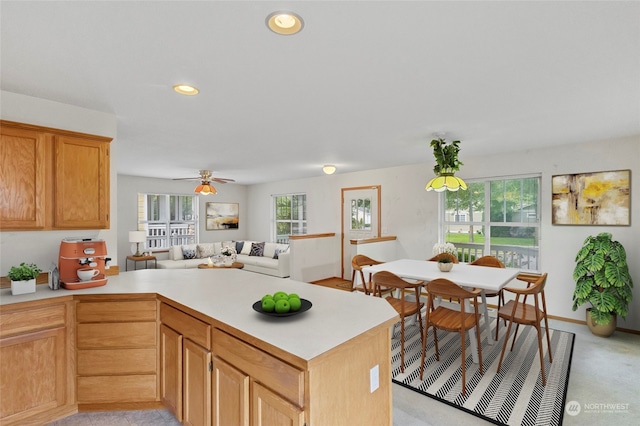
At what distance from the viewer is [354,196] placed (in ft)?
21.5

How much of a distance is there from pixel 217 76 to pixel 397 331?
3.37 meters

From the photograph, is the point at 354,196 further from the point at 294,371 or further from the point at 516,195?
the point at 294,371

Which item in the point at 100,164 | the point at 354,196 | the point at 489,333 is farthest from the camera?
the point at 354,196

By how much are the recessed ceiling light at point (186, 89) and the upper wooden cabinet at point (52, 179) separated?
0.92 meters

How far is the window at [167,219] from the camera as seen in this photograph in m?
7.34

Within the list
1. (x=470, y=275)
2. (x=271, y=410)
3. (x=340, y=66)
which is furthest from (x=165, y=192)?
(x=271, y=410)

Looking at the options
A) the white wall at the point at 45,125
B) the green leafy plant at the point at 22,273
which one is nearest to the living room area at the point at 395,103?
the white wall at the point at 45,125

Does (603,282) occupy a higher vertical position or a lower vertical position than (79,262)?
lower

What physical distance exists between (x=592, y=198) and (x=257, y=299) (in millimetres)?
4271

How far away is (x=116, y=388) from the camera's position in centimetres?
220

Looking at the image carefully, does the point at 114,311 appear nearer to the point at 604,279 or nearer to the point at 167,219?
the point at 604,279

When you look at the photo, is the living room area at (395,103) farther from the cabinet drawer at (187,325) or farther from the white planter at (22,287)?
the cabinet drawer at (187,325)

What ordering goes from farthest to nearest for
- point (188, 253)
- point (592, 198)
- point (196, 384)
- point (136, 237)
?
point (188, 253) → point (136, 237) → point (592, 198) → point (196, 384)

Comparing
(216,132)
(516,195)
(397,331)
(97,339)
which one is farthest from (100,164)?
(516,195)
